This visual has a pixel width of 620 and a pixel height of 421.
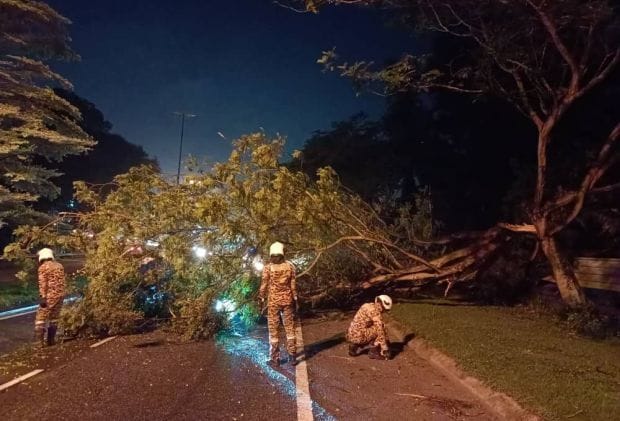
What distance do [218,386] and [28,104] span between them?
11147mm

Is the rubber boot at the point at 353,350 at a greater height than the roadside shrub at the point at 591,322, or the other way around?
the roadside shrub at the point at 591,322

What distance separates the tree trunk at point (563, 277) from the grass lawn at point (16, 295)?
524 inches

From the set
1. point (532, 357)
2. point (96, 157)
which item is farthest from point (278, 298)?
point (96, 157)

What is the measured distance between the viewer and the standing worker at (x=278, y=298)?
7691mm

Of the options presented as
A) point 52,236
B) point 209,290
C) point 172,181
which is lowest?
point 209,290

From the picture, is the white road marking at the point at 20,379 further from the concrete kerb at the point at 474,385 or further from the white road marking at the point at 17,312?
the white road marking at the point at 17,312

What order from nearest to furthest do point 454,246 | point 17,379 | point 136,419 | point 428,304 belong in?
1. point 136,419
2. point 17,379
3. point 428,304
4. point 454,246

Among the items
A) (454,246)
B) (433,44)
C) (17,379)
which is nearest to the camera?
(17,379)

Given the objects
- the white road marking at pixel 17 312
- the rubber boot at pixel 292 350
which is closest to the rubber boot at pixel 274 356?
the rubber boot at pixel 292 350

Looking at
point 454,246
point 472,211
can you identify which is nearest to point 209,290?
point 454,246

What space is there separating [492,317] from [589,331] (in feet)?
7.12

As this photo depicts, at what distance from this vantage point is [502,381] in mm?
6469

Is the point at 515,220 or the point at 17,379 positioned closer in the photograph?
the point at 17,379

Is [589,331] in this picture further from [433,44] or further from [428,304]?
[433,44]
